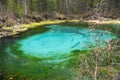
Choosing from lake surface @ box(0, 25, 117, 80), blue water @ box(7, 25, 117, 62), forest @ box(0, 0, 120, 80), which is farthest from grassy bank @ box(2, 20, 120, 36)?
blue water @ box(7, 25, 117, 62)

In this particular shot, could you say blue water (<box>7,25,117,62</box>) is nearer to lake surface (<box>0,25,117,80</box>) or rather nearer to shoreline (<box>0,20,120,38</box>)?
lake surface (<box>0,25,117,80</box>)

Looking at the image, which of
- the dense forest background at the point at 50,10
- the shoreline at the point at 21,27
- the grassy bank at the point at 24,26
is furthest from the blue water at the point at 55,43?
the dense forest background at the point at 50,10

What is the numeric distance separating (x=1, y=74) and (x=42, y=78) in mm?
5609

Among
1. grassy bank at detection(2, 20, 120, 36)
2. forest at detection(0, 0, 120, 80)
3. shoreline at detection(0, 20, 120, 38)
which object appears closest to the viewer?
forest at detection(0, 0, 120, 80)

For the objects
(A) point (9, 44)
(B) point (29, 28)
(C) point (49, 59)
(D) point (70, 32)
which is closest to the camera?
(C) point (49, 59)

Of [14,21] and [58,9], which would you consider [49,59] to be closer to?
[14,21]

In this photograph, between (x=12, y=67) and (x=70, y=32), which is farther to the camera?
(x=70, y=32)

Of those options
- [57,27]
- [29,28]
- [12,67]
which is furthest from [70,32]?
[12,67]

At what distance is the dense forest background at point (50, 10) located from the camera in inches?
2970

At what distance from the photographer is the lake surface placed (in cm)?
3344

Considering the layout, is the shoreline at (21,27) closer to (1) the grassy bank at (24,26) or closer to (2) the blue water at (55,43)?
(1) the grassy bank at (24,26)

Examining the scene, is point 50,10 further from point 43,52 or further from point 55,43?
point 43,52

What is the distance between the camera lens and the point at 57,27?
6812 centimetres

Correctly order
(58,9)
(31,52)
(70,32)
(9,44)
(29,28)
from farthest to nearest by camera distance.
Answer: (58,9) → (29,28) → (70,32) → (9,44) → (31,52)
